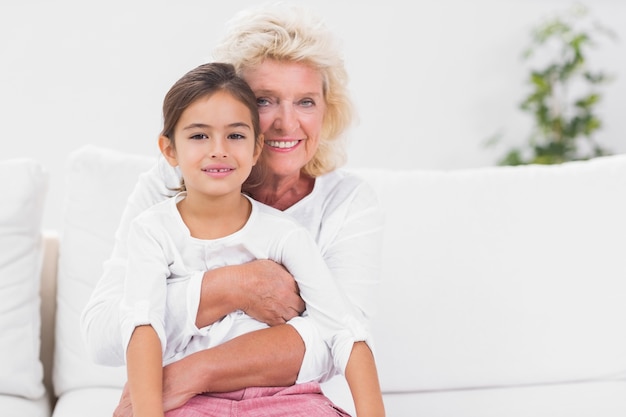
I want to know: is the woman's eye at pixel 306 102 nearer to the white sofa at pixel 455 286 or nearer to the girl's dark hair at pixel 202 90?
the girl's dark hair at pixel 202 90

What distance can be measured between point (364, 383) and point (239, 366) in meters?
0.20

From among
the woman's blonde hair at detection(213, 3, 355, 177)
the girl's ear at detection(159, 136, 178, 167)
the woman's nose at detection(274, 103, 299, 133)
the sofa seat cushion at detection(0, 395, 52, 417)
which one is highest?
the woman's blonde hair at detection(213, 3, 355, 177)

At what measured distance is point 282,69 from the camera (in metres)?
1.54

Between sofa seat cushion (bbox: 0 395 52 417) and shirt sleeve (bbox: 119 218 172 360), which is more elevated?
shirt sleeve (bbox: 119 218 172 360)

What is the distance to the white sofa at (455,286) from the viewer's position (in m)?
2.01

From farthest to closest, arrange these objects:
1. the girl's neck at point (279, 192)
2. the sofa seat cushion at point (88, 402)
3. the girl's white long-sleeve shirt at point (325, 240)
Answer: the sofa seat cushion at point (88, 402) → the girl's neck at point (279, 192) → the girl's white long-sleeve shirt at point (325, 240)

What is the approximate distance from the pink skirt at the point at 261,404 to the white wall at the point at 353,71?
1.70 m

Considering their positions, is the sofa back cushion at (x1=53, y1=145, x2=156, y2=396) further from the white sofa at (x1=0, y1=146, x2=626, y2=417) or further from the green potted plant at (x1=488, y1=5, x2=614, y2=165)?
the green potted plant at (x1=488, y1=5, x2=614, y2=165)

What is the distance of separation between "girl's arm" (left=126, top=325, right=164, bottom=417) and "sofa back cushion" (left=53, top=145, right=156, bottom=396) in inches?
29.3

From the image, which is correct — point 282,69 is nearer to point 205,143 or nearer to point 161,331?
point 205,143

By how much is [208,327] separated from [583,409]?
944 mm

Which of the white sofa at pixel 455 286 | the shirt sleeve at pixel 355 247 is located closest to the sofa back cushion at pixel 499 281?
the white sofa at pixel 455 286

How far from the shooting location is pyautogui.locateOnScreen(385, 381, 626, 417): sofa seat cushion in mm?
1925

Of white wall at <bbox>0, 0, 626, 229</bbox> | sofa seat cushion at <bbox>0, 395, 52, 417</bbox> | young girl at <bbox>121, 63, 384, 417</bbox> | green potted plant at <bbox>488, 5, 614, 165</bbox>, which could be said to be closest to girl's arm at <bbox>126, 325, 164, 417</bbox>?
young girl at <bbox>121, 63, 384, 417</bbox>
